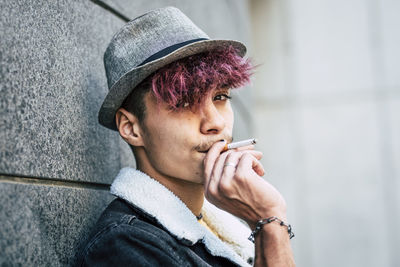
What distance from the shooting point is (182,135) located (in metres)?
2.34

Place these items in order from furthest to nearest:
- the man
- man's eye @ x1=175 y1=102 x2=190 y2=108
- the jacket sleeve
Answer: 1. man's eye @ x1=175 y1=102 x2=190 y2=108
2. the man
3. the jacket sleeve

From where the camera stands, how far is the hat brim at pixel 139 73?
223 cm

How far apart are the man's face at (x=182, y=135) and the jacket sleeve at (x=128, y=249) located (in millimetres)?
434

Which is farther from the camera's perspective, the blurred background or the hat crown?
the blurred background

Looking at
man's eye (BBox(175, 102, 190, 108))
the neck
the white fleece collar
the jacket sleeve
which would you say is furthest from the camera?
the neck

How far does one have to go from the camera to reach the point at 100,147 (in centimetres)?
285

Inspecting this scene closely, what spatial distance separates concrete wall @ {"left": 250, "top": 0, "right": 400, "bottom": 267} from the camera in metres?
9.62

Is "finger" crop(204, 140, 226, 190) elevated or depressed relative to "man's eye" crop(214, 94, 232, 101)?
depressed

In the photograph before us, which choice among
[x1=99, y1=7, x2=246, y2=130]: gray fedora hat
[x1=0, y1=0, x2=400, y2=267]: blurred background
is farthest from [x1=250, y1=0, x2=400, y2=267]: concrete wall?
[x1=99, y1=7, x2=246, y2=130]: gray fedora hat

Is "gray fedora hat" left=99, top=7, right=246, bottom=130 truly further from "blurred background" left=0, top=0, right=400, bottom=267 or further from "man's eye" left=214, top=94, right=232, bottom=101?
"blurred background" left=0, top=0, right=400, bottom=267

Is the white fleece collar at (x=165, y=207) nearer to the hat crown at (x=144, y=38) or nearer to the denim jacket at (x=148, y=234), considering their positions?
the denim jacket at (x=148, y=234)

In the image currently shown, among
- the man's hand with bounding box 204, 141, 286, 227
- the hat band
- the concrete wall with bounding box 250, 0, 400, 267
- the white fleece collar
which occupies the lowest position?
the white fleece collar

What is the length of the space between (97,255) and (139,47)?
105 centimetres

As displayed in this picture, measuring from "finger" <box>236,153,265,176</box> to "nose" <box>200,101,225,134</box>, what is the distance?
0.23 metres
